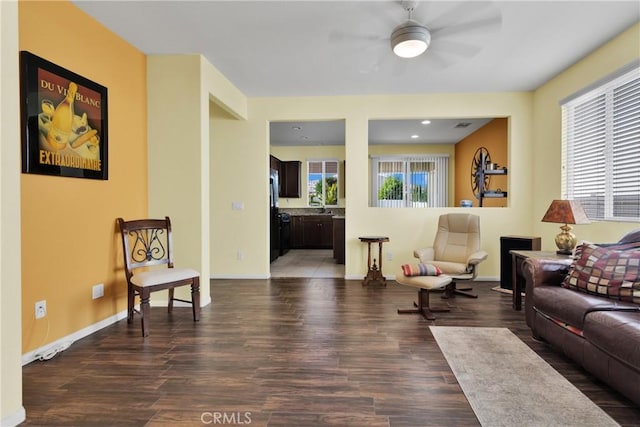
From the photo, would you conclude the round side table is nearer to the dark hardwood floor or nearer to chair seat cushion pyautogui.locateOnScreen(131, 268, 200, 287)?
the dark hardwood floor

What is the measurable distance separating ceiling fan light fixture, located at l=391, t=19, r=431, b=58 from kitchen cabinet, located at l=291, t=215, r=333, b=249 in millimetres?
6077

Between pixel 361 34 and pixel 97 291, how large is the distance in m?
3.33

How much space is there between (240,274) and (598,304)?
4.30 meters

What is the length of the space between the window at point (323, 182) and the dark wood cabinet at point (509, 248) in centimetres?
507

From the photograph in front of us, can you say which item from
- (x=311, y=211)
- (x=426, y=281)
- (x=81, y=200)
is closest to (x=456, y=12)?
(x=426, y=281)

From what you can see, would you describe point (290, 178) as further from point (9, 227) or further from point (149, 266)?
point (9, 227)

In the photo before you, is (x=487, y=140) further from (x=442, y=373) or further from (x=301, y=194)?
(x=442, y=373)

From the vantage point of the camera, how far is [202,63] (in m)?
3.69

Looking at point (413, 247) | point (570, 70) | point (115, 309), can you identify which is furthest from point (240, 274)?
point (570, 70)

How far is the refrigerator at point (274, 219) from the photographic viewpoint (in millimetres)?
6281

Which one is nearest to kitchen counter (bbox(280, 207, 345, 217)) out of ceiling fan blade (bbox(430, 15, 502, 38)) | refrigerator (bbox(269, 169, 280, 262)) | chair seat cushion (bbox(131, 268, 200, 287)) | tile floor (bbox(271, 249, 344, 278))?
tile floor (bbox(271, 249, 344, 278))

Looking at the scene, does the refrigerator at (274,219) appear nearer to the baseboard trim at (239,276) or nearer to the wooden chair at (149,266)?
the baseboard trim at (239,276)

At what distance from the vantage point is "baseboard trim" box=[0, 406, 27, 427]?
166cm

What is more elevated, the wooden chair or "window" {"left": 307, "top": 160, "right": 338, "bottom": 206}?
"window" {"left": 307, "top": 160, "right": 338, "bottom": 206}
